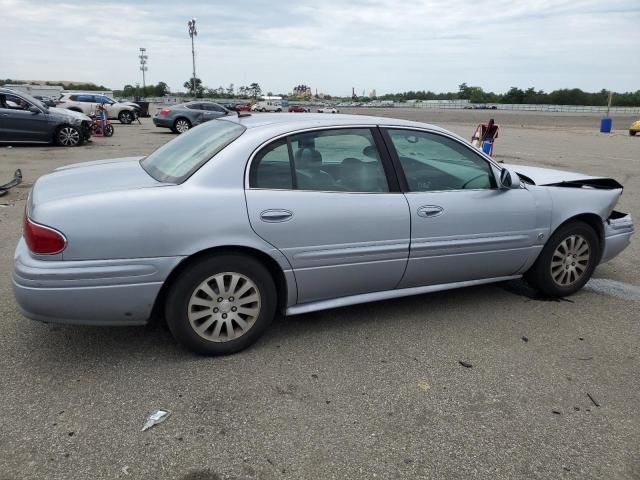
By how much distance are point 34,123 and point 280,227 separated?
1409 centimetres

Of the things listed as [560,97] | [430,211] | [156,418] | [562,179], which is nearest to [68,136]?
[430,211]

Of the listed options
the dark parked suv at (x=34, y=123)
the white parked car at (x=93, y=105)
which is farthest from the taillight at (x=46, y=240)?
the white parked car at (x=93, y=105)

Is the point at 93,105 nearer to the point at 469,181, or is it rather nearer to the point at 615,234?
the point at 469,181

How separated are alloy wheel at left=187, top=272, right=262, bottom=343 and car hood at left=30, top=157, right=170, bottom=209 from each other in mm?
689

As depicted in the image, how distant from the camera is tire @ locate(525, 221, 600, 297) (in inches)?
169

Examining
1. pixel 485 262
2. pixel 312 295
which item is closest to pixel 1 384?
Answer: pixel 312 295

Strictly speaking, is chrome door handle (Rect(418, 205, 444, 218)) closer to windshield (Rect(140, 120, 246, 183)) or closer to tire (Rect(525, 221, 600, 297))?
tire (Rect(525, 221, 600, 297))

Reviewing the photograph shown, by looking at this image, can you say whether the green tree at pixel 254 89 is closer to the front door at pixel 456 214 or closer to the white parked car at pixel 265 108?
the white parked car at pixel 265 108

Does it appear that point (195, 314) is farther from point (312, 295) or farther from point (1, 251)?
point (1, 251)

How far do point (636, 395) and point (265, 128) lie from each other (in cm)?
277

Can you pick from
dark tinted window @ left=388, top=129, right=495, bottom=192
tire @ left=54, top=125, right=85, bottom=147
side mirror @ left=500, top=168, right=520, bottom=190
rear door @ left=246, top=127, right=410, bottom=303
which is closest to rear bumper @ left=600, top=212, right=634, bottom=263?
side mirror @ left=500, top=168, right=520, bottom=190

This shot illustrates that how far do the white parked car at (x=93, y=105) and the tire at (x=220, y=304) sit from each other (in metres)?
26.1

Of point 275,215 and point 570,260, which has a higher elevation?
point 275,215

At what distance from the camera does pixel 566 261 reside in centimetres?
437
